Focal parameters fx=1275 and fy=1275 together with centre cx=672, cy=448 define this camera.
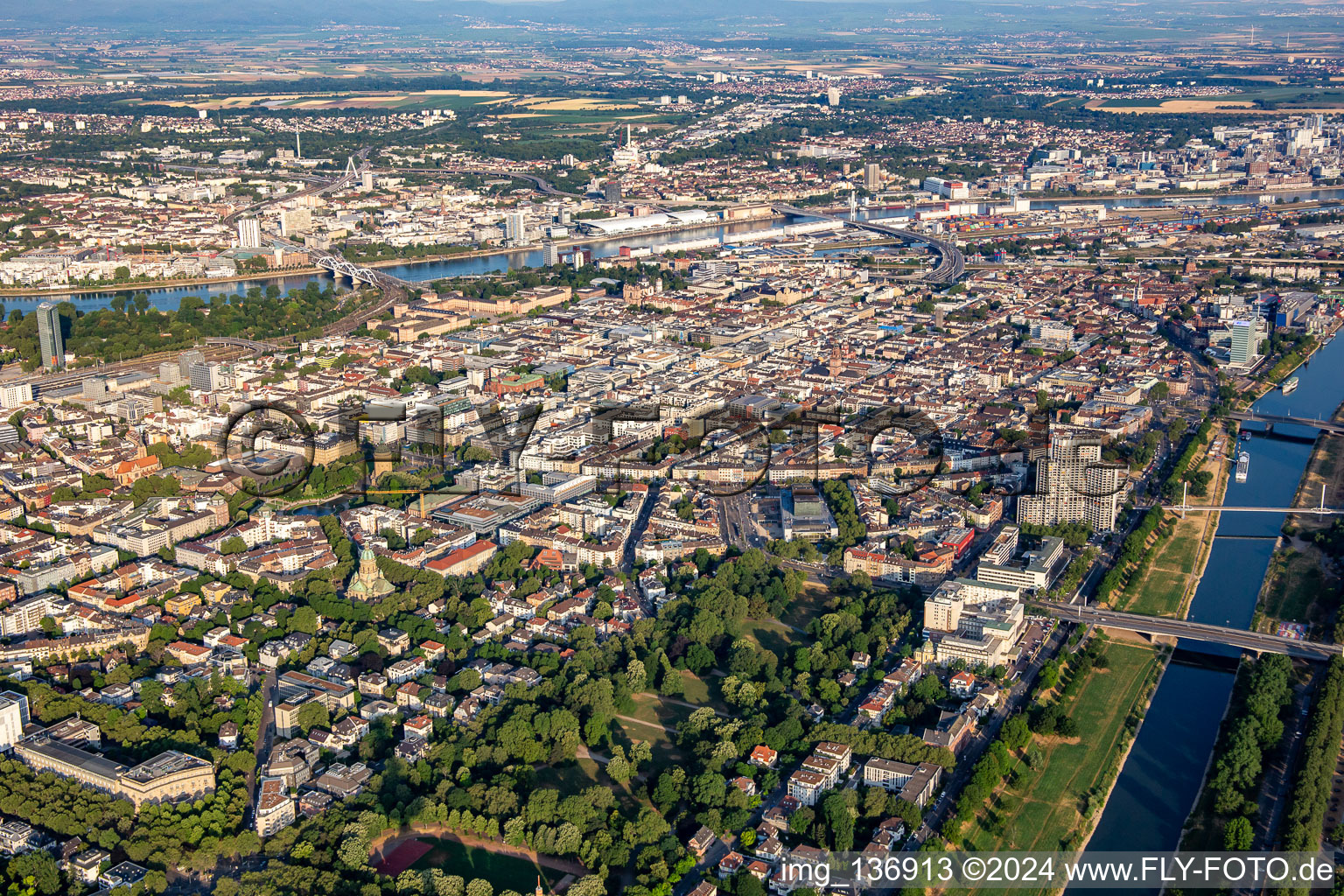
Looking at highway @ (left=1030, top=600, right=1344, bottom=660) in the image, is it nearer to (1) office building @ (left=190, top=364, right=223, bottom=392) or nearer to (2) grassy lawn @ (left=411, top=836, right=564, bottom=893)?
(2) grassy lawn @ (left=411, top=836, right=564, bottom=893)

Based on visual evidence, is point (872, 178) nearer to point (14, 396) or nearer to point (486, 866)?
point (14, 396)

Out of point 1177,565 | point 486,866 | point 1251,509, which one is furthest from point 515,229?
point 486,866

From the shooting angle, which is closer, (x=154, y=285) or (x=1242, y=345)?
(x=1242, y=345)

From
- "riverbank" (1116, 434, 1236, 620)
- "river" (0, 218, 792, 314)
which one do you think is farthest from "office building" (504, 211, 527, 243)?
"riverbank" (1116, 434, 1236, 620)

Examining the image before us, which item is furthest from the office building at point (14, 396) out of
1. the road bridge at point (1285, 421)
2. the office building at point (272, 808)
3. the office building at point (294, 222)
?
the road bridge at point (1285, 421)

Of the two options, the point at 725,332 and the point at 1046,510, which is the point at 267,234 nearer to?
the point at 725,332

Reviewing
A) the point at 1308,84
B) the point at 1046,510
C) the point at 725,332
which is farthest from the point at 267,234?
the point at 1308,84
